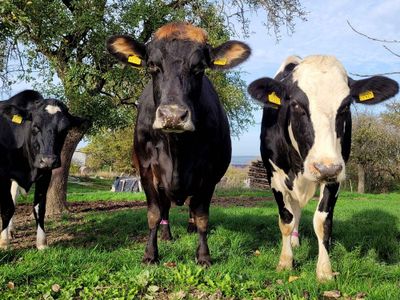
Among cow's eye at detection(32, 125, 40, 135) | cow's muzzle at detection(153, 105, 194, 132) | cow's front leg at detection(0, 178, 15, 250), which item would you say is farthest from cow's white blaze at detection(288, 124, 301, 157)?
cow's front leg at detection(0, 178, 15, 250)

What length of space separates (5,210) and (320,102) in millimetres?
4836

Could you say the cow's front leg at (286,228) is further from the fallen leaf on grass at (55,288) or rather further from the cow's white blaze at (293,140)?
the fallen leaf on grass at (55,288)

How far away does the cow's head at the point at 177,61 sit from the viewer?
168 inches

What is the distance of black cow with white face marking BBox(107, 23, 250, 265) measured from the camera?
187 inches

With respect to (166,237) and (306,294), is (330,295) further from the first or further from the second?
(166,237)

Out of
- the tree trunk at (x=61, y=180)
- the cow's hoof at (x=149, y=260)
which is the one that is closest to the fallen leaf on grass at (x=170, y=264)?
the cow's hoof at (x=149, y=260)

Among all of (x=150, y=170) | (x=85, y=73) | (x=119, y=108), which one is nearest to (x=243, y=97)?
(x=119, y=108)

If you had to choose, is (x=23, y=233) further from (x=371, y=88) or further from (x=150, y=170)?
(x=371, y=88)

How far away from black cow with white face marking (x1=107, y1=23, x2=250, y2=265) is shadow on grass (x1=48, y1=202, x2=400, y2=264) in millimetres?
1170

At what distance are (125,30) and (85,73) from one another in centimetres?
140

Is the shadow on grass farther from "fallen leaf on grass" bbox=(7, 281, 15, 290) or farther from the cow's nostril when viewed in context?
the cow's nostril

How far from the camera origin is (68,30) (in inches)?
401

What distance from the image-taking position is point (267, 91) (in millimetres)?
5262

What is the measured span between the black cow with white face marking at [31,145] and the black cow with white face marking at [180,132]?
5.07 ft
